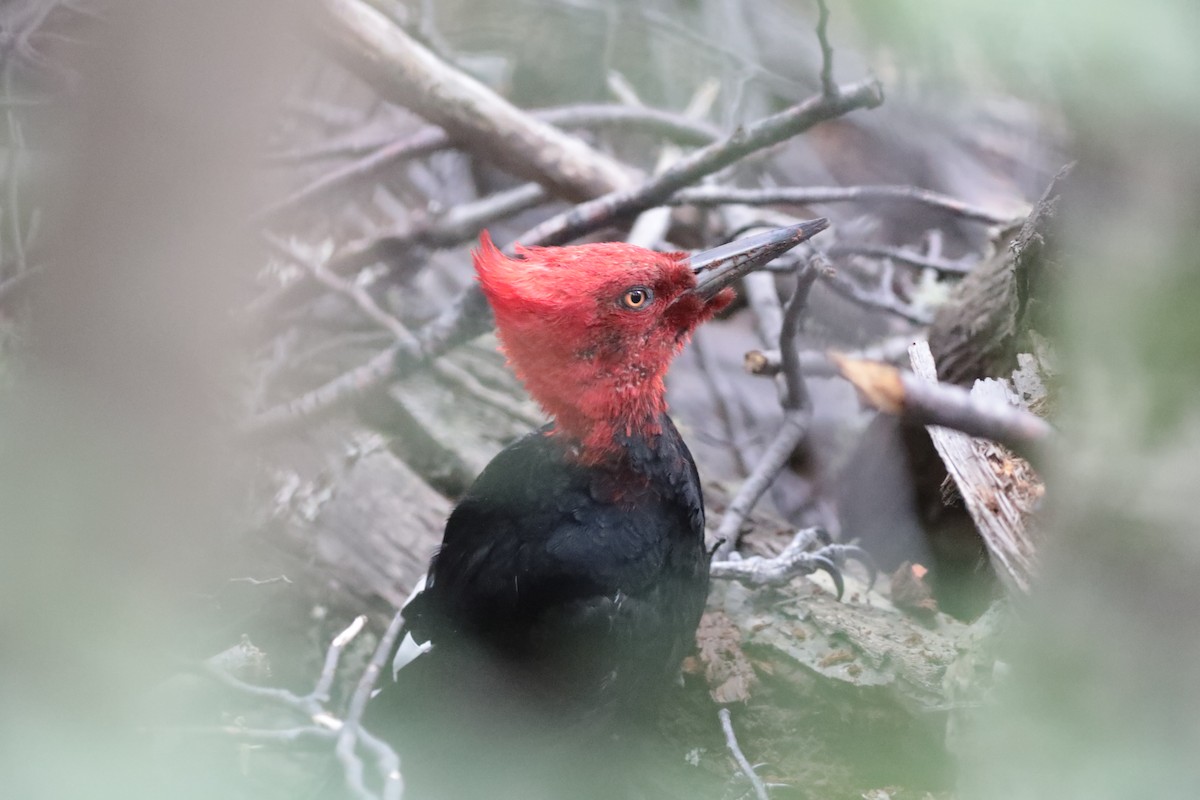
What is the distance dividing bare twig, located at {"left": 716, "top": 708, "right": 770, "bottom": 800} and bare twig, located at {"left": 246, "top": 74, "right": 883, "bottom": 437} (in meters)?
0.73

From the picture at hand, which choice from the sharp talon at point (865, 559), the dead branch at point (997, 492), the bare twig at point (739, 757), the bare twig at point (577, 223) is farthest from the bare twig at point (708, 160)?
the bare twig at point (739, 757)

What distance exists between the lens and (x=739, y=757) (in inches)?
40.1

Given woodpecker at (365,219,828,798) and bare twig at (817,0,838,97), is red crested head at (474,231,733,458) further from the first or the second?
bare twig at (817,0,838,97)

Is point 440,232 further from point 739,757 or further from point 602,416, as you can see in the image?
point 739,757

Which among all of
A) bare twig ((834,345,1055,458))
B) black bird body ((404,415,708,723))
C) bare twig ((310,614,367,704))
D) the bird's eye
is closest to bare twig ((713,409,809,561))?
black bird body ((404,415,708,723))

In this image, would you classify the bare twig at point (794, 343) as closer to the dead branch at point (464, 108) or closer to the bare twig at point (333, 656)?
the dead branch at point (464, 108)

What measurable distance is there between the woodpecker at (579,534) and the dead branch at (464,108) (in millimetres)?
572

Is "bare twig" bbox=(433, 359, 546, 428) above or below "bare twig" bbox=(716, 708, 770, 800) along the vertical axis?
above

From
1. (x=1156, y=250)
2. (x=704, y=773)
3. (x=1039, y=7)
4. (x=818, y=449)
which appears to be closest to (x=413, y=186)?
(x=818, y=449)

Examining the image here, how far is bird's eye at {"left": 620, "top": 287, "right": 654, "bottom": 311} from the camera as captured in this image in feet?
3.71

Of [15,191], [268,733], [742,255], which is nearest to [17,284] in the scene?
[15,191]

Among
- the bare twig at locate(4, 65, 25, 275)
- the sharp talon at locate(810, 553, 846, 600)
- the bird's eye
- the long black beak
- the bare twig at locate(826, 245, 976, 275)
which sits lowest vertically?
the bare twig at locate(4, 65, 25, 275)

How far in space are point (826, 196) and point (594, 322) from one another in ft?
2.39

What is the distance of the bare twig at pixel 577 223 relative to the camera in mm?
1237
